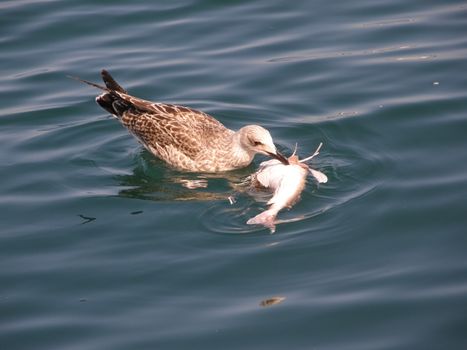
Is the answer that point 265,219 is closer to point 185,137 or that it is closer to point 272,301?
point 272,301

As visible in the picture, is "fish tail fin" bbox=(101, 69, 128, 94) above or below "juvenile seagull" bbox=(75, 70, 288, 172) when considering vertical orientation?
above

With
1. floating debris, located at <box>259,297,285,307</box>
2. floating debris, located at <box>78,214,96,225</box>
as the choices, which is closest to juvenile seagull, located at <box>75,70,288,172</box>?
floating debris, located at <box>78,214,96,225</box>

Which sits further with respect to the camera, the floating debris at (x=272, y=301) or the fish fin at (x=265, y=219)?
the fish fin at (x=265, y=219)

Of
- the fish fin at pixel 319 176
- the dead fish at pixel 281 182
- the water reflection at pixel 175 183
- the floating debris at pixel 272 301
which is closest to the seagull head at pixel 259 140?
the dead fish at pixel 281 182

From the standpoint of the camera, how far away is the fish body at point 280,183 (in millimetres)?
8922

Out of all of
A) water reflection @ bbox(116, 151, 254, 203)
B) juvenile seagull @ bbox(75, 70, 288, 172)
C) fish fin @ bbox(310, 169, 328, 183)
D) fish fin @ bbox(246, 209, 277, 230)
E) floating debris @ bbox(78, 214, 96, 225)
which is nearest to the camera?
fish fin @ bbox(246, 209, 277, 230)

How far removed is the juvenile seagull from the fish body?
0.96 m

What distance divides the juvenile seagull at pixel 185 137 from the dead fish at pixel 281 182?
94cm

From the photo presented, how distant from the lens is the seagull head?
33.7 ft

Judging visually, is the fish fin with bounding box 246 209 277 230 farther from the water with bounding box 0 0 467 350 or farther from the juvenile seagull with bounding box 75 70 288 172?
the juvenile seagull with bounding box 75 70 288 172

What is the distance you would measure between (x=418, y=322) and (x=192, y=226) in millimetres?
2727

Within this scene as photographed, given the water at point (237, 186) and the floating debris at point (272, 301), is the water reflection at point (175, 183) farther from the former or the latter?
the floating debris at point (272, 301)

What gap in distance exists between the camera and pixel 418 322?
739cm

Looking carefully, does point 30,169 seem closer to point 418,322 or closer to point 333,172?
point 333,172
